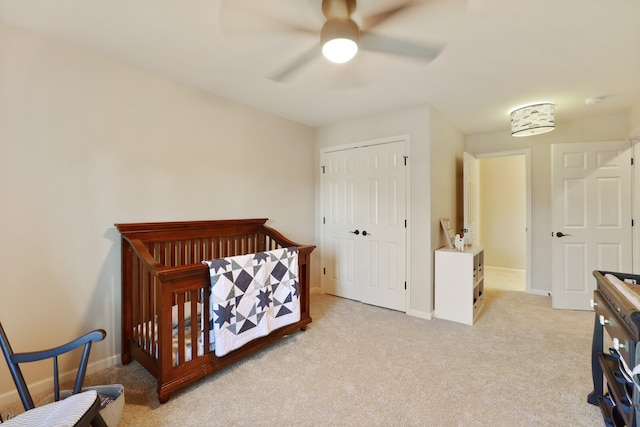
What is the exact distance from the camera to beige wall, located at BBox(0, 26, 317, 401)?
175 centimetres

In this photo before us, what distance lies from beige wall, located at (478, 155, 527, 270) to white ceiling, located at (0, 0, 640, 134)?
242cm

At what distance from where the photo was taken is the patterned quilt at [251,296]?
6.32 feet

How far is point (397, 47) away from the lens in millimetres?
1859

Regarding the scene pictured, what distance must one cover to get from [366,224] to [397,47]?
2.07m

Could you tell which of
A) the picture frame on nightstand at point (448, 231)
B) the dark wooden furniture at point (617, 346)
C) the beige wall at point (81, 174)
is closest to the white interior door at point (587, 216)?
the picture frame on nightstand at point (448, 231)

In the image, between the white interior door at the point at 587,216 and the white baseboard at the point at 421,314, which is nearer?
the white baseboard at the point at 421,314

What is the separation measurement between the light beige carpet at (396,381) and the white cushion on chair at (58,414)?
54 centimetres

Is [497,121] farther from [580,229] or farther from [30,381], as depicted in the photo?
[30,381]

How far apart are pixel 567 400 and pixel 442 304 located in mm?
1319

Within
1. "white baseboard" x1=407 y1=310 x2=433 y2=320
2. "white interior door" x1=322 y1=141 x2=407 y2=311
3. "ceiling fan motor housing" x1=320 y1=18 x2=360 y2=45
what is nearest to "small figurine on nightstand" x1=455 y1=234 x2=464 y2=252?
"white interior door" x1=322 y1=141 x2=407 y2=311

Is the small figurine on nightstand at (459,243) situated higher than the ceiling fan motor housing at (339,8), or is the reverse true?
the ceiling fan motor housing at (339,8)

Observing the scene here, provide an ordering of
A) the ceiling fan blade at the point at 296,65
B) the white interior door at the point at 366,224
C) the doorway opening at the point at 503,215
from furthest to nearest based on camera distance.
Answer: the doorway opening at the point at 503,215
the white interior door at the point at 366,224
the ceiling fan blade at the point at 296,65

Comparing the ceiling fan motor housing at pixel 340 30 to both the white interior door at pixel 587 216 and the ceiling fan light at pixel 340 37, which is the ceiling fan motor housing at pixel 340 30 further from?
the white interior door at pixel 587 216

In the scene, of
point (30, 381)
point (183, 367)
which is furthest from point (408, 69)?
point (30, 381)
